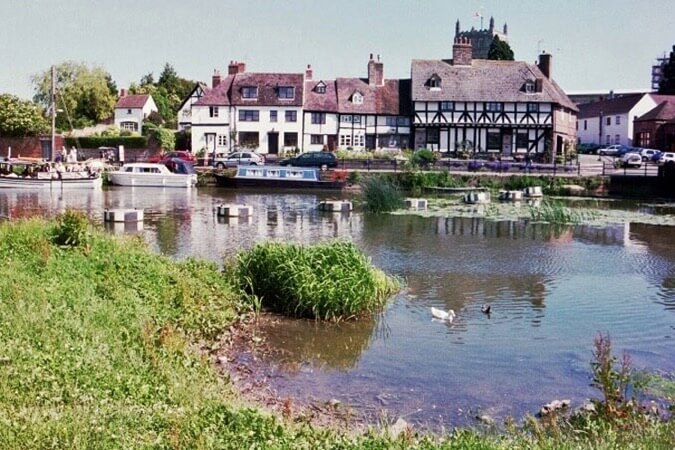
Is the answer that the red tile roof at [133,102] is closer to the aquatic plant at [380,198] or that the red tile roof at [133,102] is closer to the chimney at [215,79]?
the chimney at [215,79]

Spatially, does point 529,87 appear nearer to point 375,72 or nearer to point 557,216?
point 375,72

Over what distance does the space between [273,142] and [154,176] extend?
65.3 ft

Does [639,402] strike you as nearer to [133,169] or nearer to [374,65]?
[133,169]

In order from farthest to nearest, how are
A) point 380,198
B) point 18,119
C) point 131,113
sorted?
point 131,113
point 18,119
point 380,198

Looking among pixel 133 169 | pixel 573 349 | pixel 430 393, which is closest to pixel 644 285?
pixel 573 349

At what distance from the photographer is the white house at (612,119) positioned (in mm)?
88188

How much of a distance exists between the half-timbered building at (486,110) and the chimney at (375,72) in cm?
361

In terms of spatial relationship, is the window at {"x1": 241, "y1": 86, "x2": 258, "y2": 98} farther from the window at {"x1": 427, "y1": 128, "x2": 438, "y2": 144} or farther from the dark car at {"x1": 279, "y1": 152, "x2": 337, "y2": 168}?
the window at {"x1": 427, "y1": 128, "x2": 438, "y2": 144}

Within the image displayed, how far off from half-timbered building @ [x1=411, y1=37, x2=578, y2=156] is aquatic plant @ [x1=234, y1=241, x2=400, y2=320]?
54951mm

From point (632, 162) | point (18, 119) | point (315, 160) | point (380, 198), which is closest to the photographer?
point (380, 198)

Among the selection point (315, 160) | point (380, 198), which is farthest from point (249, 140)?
point (380, 198)

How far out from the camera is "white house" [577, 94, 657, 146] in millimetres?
88188

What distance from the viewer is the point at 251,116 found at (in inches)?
2849

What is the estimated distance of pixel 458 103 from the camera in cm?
7006
